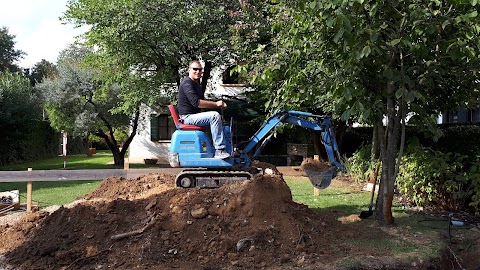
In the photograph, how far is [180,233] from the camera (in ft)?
18.6

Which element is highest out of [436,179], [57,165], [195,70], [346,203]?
[195,70]

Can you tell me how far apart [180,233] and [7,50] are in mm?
49176

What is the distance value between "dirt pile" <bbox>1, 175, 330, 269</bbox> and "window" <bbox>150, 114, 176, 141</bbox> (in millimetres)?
16925

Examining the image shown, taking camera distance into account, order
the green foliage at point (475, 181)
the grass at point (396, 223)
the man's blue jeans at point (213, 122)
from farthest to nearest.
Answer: the green foliage at point (475, 181)
the man's blue jeans at point (213, 122)
the grass at point (396, 223)

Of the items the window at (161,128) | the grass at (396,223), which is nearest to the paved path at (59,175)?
the grass at (396,223)

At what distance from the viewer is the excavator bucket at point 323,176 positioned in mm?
7660

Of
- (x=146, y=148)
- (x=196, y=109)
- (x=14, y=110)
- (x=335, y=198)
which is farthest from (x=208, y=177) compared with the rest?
(x=146, y=148)

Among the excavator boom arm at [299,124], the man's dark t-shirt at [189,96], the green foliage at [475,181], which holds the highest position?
the man's dark t-shirt at [189,96]

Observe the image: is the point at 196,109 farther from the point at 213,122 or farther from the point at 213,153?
the point at 213,153

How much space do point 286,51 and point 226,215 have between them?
169 inches

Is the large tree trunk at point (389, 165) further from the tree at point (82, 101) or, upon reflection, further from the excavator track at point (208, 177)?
the tree at point (82, 101)

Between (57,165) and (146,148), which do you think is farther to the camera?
(146,148)

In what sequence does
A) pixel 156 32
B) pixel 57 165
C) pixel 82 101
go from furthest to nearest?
pixel 57 165
pixel 82 101
pixel 156 32

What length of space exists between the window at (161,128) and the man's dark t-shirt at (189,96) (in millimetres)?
16126
